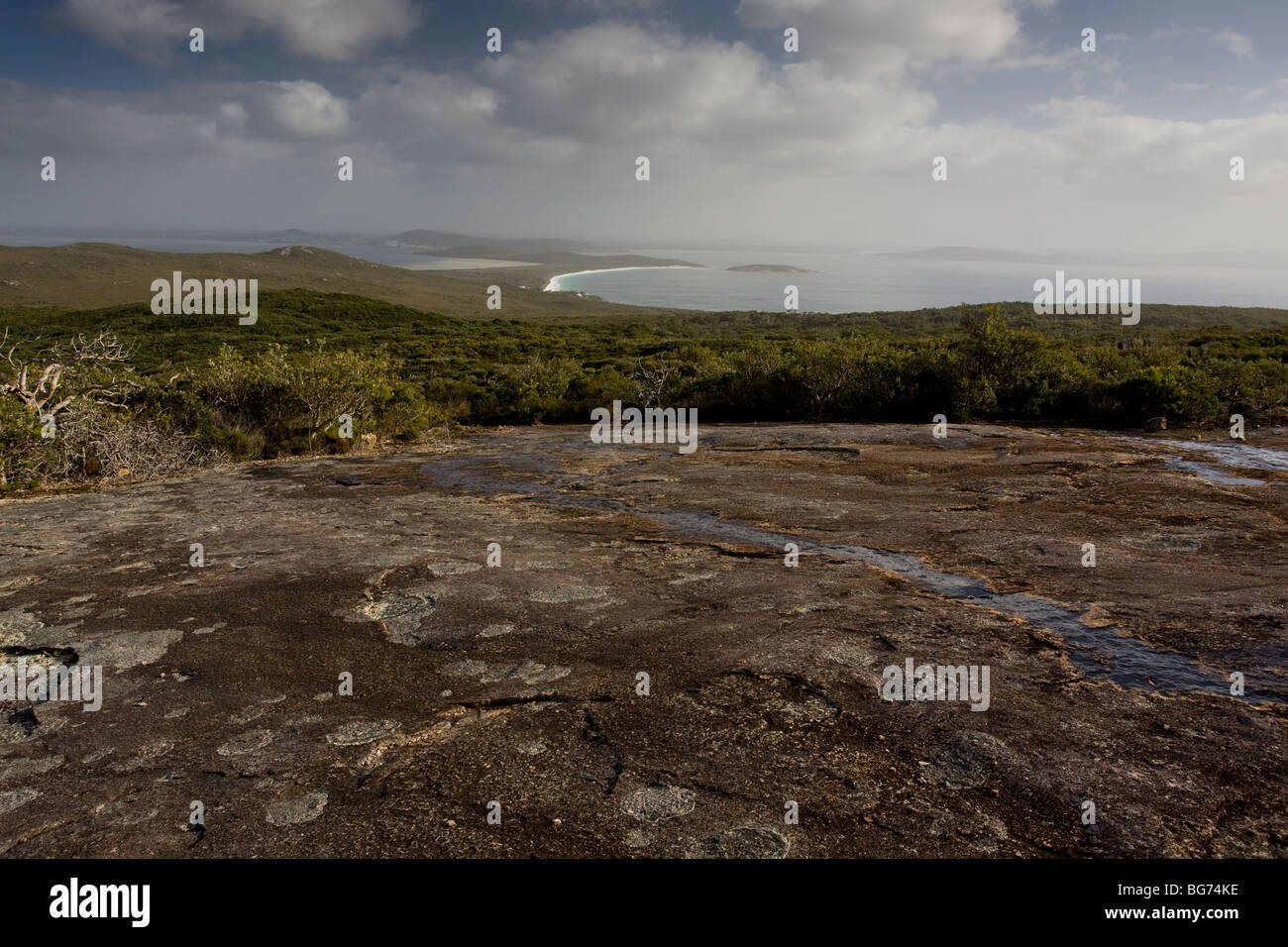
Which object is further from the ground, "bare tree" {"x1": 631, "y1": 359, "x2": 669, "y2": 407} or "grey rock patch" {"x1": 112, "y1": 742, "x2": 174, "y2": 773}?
"bare tree" {"x1": 631, "y1": 359, "x2": 669, "y2": 407}

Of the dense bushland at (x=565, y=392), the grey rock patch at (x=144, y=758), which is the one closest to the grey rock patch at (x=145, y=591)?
the grey rock patch at (x=144, y=758)

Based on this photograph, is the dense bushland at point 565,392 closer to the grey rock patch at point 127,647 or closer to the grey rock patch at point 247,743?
the grey rock patch at point 127,647

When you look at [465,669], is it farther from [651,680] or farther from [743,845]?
[743,845]

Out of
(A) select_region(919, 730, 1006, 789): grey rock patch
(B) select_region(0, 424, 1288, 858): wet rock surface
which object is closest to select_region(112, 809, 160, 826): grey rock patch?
(B) select_region(0, 424, 1288, 858): wet rock surface

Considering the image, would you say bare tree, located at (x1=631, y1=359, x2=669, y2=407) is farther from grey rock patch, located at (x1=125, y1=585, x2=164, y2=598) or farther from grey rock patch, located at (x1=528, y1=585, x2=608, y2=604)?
grey rock patch, located at (x1=125, y1=585, x2=164, y2=598)

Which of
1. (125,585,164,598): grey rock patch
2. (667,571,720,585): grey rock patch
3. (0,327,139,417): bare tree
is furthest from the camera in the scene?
(0,327,139,417): bare tree

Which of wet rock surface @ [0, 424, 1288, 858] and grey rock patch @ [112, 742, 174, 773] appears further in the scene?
grey rock patch @ [112, 742, 174, 773]
